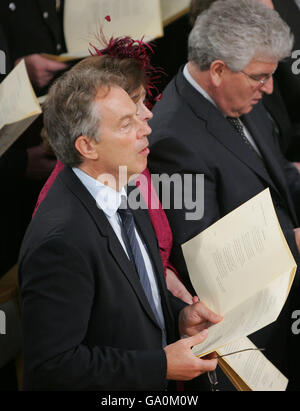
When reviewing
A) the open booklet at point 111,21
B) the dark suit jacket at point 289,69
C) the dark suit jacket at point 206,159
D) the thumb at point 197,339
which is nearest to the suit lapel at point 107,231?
the thumb at point 197,339

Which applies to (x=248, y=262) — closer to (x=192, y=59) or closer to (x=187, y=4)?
(x=192, y=59)

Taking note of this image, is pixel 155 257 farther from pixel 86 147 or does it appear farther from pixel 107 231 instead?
pixel 86 147

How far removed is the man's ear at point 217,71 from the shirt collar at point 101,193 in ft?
3.01

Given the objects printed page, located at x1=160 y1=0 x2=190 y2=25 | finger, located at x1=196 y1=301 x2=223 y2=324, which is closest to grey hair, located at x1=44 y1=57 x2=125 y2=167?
finger, located at x1=196 y1=301 x2=223 y2=324

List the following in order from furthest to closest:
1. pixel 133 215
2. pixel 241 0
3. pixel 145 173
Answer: pixel 241 0, pixel 145 173, pixel 133 215

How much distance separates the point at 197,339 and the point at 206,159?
87 centimetres

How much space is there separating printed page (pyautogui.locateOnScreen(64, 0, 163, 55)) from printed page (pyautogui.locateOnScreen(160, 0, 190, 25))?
52 centimetres

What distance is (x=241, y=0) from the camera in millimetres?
2613

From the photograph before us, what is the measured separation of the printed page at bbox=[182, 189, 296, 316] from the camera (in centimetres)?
190

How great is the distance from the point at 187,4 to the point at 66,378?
2.47 metres

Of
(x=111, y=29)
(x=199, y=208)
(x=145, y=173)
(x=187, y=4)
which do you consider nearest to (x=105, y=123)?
(x=145, y=173)

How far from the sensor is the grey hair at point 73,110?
1.83m

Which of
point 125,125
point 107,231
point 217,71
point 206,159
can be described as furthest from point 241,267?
point 217,71

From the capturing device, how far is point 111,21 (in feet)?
9.76
